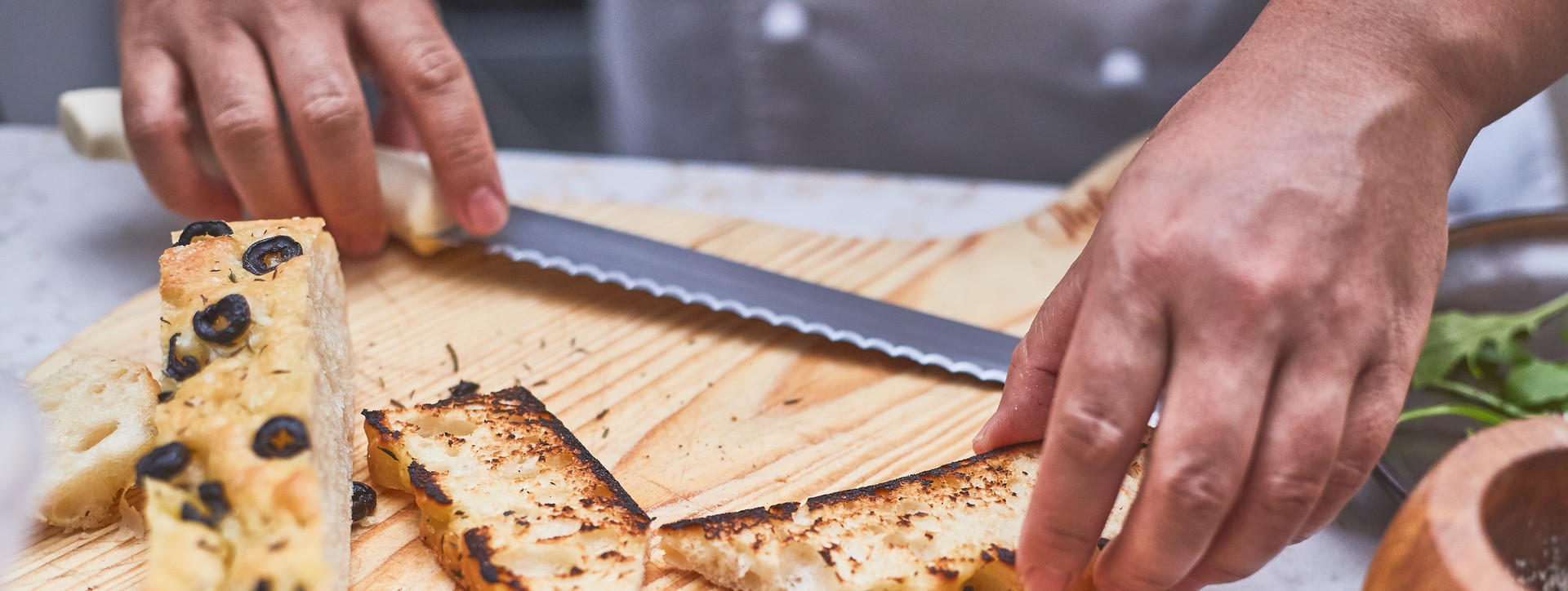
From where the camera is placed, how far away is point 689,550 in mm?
1349

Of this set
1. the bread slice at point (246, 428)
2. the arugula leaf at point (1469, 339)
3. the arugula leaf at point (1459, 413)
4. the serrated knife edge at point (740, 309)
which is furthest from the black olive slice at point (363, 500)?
the arugula leaf at point (1469, 339)

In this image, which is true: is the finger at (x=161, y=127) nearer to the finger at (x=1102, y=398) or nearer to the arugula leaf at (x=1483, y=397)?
the finger at (x=1102, y=398)

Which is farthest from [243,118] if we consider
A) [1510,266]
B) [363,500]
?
[1510,266]

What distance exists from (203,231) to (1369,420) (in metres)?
1.64

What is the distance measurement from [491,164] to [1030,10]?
170 cm

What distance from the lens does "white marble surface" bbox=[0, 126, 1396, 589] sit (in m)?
1.65

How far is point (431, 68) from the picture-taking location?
6.89 ft

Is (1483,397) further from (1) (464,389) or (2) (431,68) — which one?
(2) (431,68)

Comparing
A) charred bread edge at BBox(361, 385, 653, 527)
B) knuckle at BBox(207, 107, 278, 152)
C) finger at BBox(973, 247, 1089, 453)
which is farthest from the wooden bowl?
knuckle at BBox(207, 107, 278, 152)

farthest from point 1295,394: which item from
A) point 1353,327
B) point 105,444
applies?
point 105,444

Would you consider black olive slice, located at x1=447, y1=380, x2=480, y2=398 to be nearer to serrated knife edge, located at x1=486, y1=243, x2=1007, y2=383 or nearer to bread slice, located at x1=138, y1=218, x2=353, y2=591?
bread slice, located at x1=138, y1=218, x2=353, y2=591

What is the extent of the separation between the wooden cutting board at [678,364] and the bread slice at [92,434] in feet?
0.18

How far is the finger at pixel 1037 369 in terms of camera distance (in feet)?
4.32

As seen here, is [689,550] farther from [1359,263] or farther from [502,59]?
[502,59]
